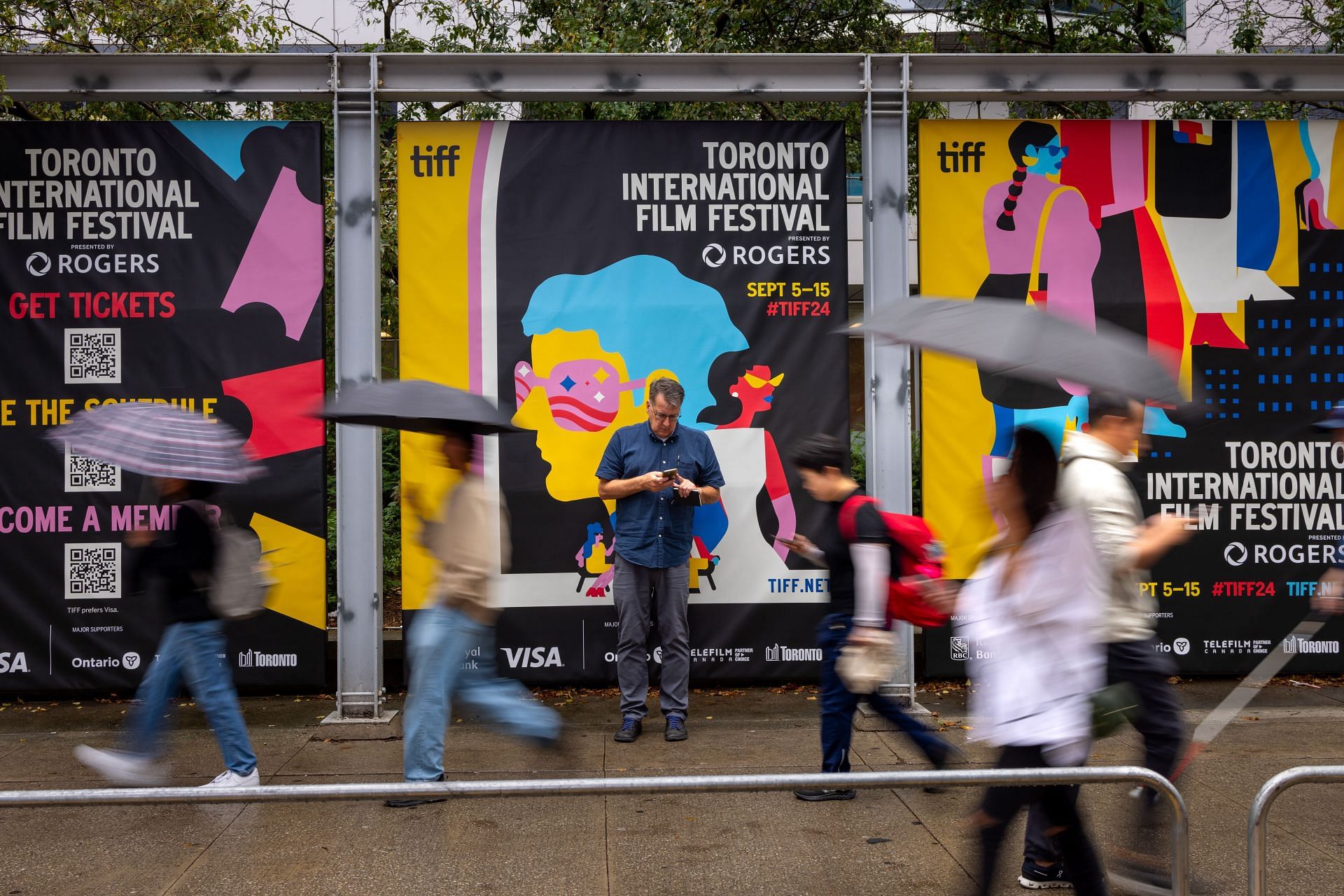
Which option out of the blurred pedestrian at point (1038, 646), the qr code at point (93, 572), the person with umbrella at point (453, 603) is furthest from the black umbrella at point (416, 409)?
the qr code at point (93, 572)

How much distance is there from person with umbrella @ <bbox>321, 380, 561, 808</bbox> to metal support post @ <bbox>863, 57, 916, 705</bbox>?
A: 3.31m

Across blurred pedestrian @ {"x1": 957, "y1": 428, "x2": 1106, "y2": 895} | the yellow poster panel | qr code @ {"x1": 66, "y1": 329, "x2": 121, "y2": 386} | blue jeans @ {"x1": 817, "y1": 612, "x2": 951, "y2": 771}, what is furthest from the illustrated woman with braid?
qr code @ {"x1": 66, "y1": 329, "x2": 121, "y2": 386}

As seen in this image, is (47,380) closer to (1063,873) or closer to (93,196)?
(93,196)

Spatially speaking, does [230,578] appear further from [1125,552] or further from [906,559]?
[1125,552]

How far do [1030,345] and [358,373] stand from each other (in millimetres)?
5108

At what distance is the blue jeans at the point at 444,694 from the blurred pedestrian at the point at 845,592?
131 centimetres

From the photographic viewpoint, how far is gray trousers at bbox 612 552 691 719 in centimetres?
694

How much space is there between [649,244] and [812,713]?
3439mm

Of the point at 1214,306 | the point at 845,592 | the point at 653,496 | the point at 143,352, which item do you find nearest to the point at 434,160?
the point at 143,352

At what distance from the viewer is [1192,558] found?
26.0ft

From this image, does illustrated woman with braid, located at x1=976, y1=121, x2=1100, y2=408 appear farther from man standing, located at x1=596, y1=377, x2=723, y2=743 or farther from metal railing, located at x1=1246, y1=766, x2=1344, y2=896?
metal railing, located at x1=1246, y1=766, x2=1344, y2=896

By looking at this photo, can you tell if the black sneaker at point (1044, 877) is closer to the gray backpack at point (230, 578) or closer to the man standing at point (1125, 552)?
the man standing at point (1125, 552)

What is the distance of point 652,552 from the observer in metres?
6.93

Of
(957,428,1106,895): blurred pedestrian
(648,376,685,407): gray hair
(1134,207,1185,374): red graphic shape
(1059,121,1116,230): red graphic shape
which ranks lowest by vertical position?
(957,428,1106,895): blurred pedestrian
